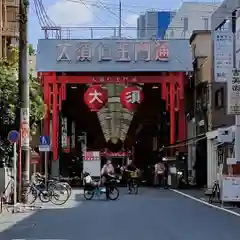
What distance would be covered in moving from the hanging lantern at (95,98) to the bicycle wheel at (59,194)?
15917 millimetres

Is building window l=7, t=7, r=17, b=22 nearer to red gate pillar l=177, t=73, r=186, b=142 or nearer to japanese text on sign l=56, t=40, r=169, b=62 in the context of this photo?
japanese text on sign l=56, t=40, r=169, b=62

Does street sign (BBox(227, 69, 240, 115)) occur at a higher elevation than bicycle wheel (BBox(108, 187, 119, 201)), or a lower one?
higher

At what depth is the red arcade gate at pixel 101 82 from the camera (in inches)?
1793

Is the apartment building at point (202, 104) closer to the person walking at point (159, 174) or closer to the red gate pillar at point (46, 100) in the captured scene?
the person walking at point (159, 174)

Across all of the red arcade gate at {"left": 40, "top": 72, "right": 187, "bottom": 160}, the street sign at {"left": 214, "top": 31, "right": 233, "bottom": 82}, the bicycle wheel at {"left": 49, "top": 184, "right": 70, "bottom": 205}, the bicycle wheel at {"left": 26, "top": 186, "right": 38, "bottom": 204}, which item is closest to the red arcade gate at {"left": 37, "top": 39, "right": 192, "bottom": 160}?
the red arcade gate at {"left": 40, "top": 72, "right": 187, "bottom": 160}


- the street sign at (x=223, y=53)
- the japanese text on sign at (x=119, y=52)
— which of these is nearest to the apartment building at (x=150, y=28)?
the japanese text on sign at (x=119, y=52)

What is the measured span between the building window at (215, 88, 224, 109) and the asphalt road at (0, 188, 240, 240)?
17297mm

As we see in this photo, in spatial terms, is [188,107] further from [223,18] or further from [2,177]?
[2,177]

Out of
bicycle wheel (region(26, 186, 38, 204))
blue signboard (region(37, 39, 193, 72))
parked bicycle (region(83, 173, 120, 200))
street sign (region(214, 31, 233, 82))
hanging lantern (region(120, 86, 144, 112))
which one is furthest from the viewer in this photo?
blue signboard (region(37, 39, 193, 72))

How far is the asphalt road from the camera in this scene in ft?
46.4

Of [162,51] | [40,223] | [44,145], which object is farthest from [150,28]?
[40,223]

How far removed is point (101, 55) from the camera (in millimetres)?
44375

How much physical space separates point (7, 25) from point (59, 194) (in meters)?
28.3

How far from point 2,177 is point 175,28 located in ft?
126
